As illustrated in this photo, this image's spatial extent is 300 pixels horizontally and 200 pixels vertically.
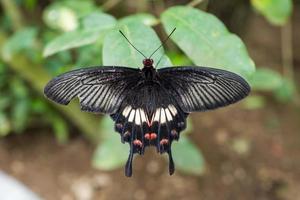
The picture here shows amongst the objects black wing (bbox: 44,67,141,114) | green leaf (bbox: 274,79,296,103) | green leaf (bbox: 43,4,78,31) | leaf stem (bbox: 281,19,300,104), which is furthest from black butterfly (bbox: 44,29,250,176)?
leaf stem (bbox: 281,19,300,104)

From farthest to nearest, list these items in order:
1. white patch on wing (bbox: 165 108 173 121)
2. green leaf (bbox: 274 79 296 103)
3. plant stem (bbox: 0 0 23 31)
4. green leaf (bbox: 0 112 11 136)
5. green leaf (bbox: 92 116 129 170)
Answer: green leaf (bbox: 274 79 296 103), green leaf (bbox: 0 112 11 136), plant stem (bbox: 0 0 23 31), green leaf (bbox: 92 116 129 170), white patch on wing (bbox: 165 108 173 121)

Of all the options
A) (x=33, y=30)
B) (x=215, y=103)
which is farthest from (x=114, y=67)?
(x=33, y=30)

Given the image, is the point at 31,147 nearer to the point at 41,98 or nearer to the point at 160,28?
the point at 41,98

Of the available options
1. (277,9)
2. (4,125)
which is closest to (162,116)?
(277,9)

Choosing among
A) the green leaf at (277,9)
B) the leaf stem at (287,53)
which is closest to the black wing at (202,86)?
the green leaf at (277,9)

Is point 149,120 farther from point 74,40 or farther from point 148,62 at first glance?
point 74,40

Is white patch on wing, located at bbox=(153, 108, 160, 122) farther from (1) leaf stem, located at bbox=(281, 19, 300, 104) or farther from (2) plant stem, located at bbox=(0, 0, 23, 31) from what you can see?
(1) leaf stem, located at bbox=(281, 19, 300, 104)
